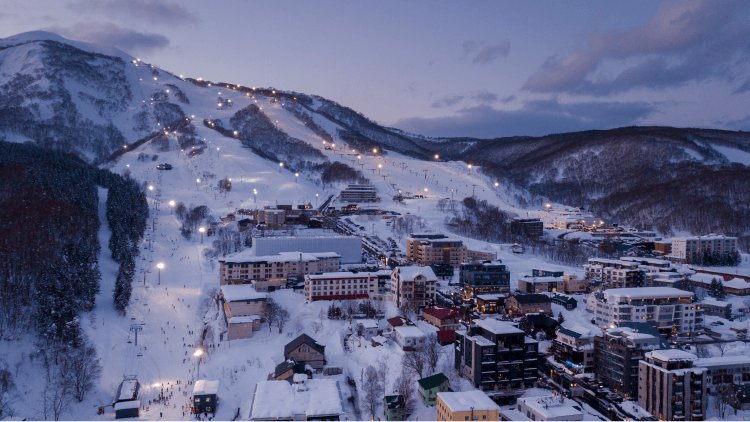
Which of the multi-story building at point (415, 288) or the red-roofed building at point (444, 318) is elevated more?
the multi-story building at point (415, 288)

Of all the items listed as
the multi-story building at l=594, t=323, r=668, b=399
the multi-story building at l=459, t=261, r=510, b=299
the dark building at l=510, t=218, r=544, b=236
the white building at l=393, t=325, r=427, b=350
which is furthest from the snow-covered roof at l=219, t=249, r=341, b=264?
the dark building at l=510, t=218, r=544, b=236

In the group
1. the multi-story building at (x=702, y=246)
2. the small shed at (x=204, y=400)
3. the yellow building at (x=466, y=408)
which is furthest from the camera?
the multi-story building at (x=702, y=246)

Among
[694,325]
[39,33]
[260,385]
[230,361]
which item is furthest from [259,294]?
[39,33]

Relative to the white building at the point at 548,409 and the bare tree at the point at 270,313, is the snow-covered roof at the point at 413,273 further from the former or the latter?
the white building at the point at 548,409

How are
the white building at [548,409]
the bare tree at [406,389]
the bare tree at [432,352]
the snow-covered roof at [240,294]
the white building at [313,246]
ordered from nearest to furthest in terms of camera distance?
the white building at [548,409] < the bare tree at [406,389] < the bare tree at [432,352] < the snow-covered roof at [240,294] < the white building at [313,246]

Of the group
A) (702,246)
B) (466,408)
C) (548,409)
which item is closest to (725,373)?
(548,409)

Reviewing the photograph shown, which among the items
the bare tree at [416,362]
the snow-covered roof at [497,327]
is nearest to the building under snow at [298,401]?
the bare tree at [416,362]
